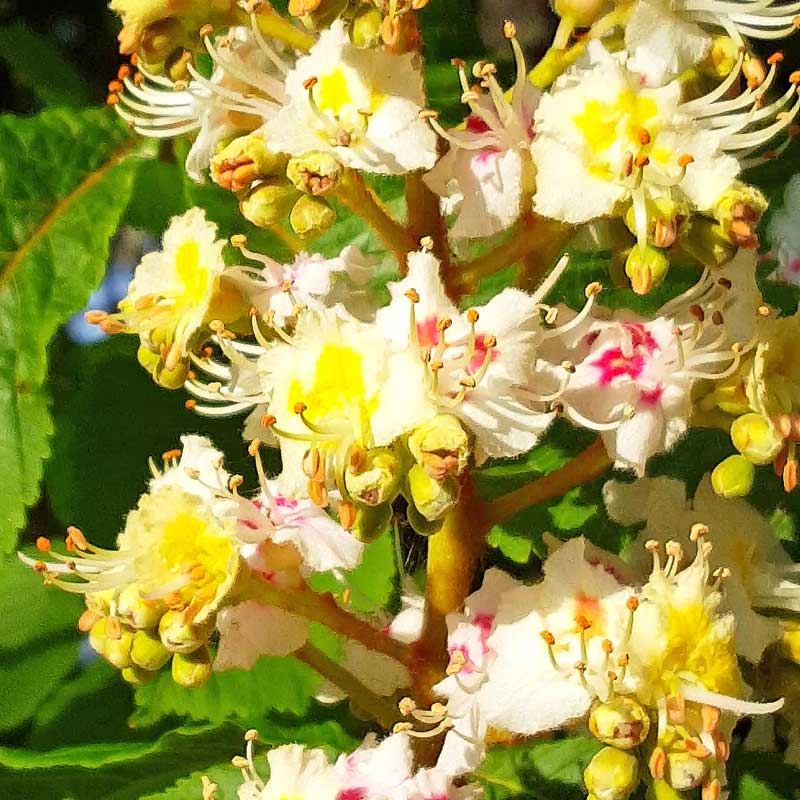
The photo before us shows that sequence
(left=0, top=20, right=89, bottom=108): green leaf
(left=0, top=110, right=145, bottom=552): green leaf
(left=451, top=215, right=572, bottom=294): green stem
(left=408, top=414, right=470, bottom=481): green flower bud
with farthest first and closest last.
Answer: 1. (left=0, top=20, right=89, bottom=108): green leaf
2. (left=0, top=110, right=145, bottom=552): green leaf
3. (left=451, top=215, right=572, bottom=294): green stem
4. (left=408, top=414, right=470, bottom=481): green flower bud

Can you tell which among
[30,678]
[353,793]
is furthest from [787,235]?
[30,678]

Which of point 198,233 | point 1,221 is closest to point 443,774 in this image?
point 198,233

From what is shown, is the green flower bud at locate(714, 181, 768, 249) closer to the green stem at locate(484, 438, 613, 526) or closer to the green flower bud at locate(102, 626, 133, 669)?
the green stem at locate(484, 438, 613, 526)

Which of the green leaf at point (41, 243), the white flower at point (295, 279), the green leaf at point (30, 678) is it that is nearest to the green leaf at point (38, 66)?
the green leaf at point (41, 243)

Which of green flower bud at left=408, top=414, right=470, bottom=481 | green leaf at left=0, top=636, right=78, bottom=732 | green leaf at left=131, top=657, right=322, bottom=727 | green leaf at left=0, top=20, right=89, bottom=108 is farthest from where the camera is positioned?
green leaf at left=0, top=20, right=89, bottom=108

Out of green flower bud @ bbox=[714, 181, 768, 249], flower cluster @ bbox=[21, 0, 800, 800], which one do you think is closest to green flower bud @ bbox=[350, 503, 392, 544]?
flower cluster @ bbox=[21, 0, 800, 800]

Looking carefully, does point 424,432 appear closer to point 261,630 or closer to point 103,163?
point 261,630
